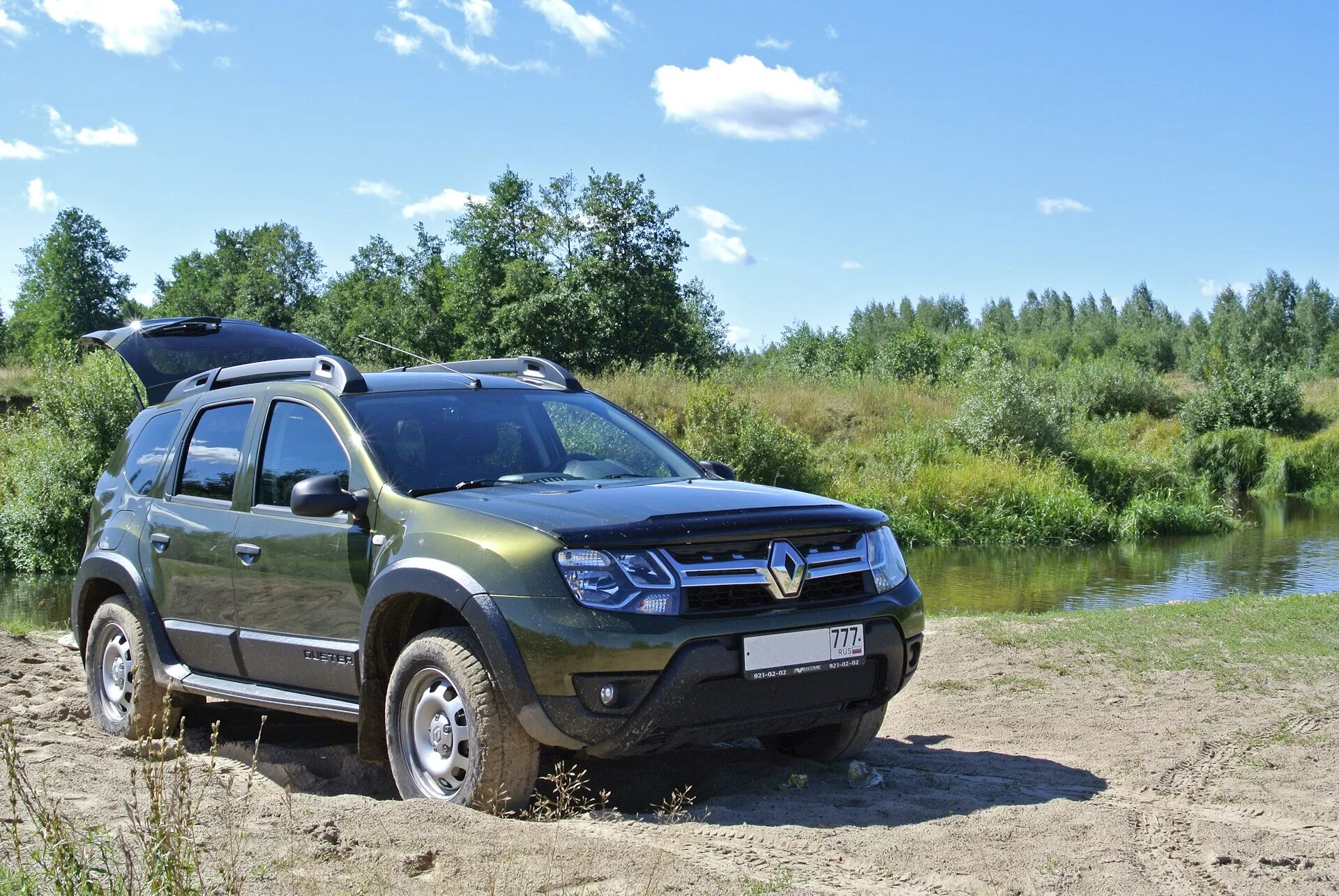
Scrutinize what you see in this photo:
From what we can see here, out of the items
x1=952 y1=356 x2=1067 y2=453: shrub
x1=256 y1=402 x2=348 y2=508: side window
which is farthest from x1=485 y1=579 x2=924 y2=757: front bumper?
x1=952 y1=356 x2=1067 y2=453: shrub

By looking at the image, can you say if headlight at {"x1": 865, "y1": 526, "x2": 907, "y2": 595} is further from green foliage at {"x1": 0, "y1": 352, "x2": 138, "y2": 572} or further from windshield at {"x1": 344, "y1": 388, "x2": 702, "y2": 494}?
green foliage at {"x1": 0, "y1": 352, "x2": 138, "y2": 572}

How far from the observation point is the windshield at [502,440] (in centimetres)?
524

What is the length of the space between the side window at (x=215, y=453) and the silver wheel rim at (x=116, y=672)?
95 cm

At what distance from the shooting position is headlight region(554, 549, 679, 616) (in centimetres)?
429

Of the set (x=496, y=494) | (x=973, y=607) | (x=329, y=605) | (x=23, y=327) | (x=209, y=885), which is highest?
(x=23, y=327)

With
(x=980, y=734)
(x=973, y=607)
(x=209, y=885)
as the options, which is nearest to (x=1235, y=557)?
(x=973, y=607)

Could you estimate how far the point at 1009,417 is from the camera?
32.1 meters

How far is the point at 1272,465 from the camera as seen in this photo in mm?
39812

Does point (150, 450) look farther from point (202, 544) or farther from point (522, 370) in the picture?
point (522, 370)

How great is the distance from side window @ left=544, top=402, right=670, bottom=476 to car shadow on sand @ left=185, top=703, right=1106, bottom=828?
137 centimetres

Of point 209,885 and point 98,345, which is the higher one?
point 98,345

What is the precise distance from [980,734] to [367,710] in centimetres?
323

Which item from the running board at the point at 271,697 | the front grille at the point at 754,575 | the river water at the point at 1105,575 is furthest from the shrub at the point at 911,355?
the front grille at the point at 754,575

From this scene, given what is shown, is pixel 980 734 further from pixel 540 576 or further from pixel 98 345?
pixel 98 345
